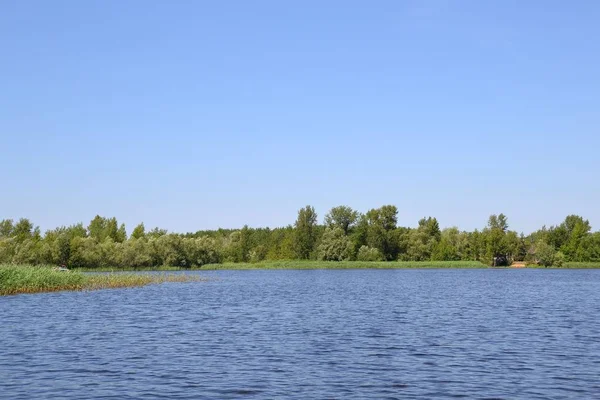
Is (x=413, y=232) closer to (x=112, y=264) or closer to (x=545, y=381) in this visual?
(x=112, y=264)

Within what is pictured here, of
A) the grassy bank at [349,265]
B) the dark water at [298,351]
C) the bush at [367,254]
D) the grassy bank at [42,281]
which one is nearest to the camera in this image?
the dark water at [298,351]

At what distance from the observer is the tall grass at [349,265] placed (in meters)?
152

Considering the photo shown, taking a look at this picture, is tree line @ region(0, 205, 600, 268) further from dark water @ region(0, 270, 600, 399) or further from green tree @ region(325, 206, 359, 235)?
dark water @ region(0, 270, 600, 399)

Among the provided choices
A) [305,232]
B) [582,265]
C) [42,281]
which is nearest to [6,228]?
[305,232]

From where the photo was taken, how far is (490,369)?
24.5 m

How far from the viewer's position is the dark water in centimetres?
2131

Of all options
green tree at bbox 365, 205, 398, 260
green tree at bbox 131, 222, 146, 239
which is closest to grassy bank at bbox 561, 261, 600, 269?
green tree at bbox 365, 205, 398, 260

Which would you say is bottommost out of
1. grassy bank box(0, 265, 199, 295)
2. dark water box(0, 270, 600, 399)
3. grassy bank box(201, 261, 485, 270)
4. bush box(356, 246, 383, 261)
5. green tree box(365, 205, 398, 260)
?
dark water box(0, 270, 600, 399)

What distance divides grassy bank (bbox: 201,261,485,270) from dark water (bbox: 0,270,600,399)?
3909 inches

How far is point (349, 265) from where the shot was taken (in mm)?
152875

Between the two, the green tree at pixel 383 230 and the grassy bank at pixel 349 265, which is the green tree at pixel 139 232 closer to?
the grassy bank at pixel 349 265

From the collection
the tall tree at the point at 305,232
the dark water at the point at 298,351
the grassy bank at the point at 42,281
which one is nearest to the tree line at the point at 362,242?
the tall tree at the point at 305,232

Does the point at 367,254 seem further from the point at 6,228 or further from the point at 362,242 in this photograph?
the point at 6,228

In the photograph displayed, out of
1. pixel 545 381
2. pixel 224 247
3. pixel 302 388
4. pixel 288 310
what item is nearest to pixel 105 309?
pixel 288 310
